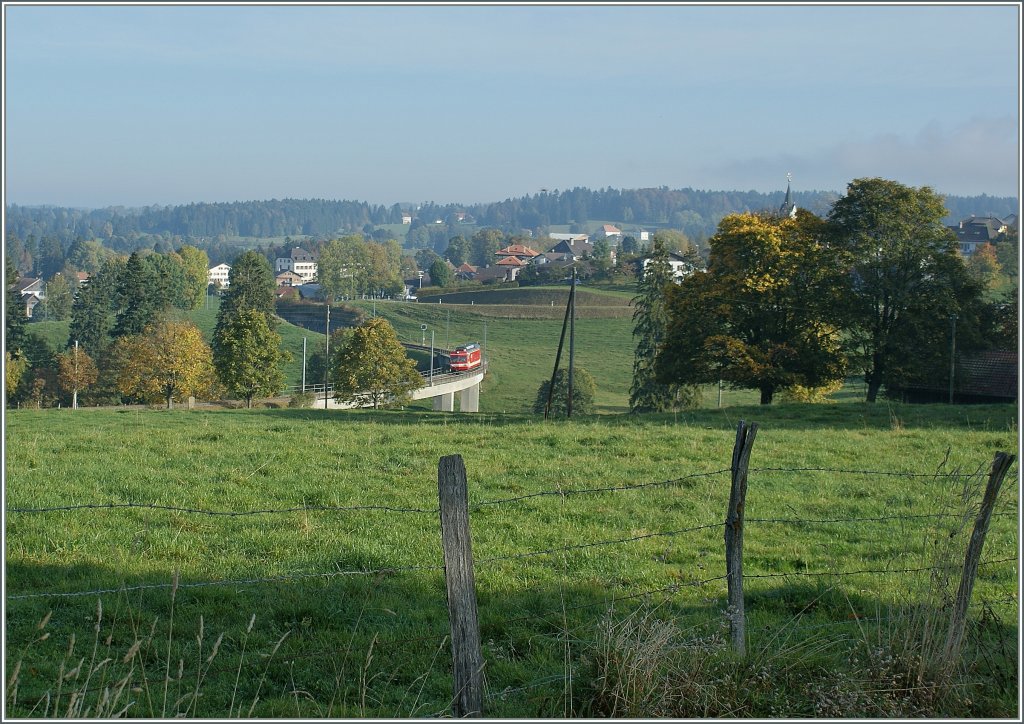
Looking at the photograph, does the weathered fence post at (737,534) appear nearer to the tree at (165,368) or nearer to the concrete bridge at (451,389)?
the concrete bridge at (451,389)

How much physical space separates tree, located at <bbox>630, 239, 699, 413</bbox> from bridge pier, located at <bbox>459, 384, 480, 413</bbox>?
40.4ft

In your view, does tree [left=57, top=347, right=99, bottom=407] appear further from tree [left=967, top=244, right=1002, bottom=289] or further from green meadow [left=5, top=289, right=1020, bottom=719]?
tree [left=967, top=244, right=1002, bottom=289]

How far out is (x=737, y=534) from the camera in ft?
17.8

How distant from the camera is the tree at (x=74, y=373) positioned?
68438mm

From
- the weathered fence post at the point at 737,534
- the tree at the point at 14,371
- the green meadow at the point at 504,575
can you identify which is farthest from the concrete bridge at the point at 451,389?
the weathered fence post at the point at 737,534

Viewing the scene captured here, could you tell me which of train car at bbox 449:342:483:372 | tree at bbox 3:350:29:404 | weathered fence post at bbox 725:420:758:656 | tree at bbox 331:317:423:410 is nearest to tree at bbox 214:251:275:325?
tree at bbox 3:350:29:404

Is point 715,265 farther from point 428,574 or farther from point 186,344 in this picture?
point 186,344

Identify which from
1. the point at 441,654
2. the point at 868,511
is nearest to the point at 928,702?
the point at 441,654

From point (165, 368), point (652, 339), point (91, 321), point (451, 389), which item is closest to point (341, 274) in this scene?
point (91, 321)

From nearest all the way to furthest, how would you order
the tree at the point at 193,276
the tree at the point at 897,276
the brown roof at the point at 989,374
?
1. the tree at the point at 897,276
2. the brown roof at the point at 989,374
3. the tree at the point at 193,276

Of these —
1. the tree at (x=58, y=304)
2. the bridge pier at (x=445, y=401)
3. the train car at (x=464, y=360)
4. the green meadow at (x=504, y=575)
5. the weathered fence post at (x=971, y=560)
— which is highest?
the weathered fence post at (x=971, y=560)

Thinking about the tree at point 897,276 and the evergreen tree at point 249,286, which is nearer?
the tree at point 897,276

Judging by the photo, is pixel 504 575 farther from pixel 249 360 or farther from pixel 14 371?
pixel 14 371

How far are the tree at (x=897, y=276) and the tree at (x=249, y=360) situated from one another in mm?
35390
